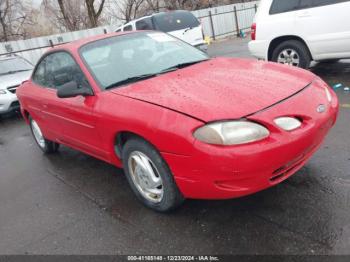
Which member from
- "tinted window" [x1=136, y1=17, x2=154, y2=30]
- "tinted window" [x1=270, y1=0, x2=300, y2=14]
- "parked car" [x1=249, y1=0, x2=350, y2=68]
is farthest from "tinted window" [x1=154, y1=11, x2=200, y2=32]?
"tinted window" [x1=270, y1=0, x2=300, y2=14]

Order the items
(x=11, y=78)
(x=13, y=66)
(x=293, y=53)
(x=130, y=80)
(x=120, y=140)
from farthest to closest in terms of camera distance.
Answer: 1. (x=13, y=66)
2. (x=11, y=78)
3. (x=293, y=53)
4. (x=130, y=80)
5. (x=120, y=140)

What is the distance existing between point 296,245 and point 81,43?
2950 mm

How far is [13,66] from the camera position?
32.4 feet

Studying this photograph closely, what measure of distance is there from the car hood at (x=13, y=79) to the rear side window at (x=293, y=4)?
5930mm

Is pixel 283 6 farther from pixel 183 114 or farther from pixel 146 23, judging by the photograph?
pixel 146 23

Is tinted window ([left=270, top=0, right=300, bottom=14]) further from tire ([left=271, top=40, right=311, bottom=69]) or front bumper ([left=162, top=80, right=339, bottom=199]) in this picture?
front bumper ([left=162, top=80, right=339, bottom=199])

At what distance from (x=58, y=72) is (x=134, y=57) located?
1011 millimetres

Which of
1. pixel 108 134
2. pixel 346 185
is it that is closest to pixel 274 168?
pixel 346 185

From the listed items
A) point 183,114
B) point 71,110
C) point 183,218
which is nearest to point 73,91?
point 71,110

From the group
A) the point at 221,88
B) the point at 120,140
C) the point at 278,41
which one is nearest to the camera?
the point at 221,88

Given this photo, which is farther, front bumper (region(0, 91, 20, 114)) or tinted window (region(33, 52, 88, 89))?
front bumper (region(0, 91, 20, 114))

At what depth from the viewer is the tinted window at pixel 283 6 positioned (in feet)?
22.2

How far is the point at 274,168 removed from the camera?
261 cm

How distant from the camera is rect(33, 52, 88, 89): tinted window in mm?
3799
